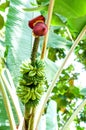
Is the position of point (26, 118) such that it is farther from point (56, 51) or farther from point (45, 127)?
point (56, 51)

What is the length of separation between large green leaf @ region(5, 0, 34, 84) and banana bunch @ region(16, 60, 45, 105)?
448mm

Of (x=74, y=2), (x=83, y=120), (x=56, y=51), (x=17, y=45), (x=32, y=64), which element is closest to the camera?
(x=32, y=64)

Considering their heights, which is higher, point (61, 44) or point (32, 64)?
point (61, 44)

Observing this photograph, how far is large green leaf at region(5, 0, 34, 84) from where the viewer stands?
131 centimetres

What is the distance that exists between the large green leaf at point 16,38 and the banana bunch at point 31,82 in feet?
1.47

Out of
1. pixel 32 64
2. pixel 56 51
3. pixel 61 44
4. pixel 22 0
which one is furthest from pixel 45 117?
pixel 56 51

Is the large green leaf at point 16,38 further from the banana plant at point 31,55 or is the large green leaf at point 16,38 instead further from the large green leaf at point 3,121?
the large green leaf at point 3,121

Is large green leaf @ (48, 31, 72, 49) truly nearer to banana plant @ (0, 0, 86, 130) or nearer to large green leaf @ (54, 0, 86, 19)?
banana plant @ (0, 0, 86, 130)

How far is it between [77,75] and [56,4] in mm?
1951

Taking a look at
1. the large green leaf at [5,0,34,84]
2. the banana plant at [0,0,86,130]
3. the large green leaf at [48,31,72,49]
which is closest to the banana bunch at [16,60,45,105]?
the banana plant at [0,0,86,130]

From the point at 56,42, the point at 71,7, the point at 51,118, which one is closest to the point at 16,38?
the point at 56,42

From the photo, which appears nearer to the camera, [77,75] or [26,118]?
[26,118]

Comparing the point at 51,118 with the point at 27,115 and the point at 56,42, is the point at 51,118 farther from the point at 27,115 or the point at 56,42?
the point at 27,115

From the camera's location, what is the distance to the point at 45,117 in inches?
62.2
